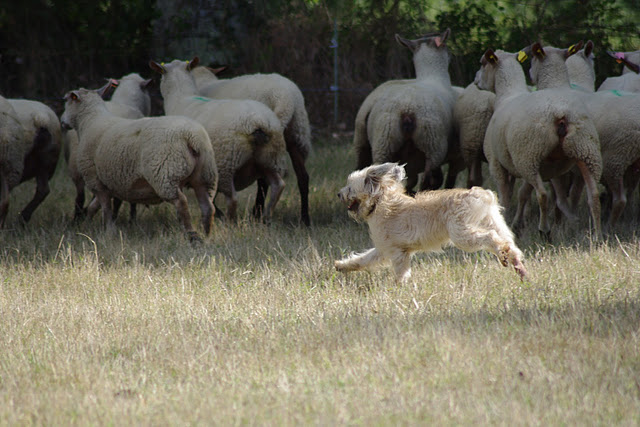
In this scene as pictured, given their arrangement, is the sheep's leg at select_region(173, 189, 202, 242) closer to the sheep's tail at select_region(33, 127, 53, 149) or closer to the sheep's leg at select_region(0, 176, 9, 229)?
the sheep's leg at select_region(0, 176, 9, 229)

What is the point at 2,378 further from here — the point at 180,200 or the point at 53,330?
the point at 180,200

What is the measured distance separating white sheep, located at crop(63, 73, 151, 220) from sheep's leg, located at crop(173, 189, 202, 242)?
1754 millimetres

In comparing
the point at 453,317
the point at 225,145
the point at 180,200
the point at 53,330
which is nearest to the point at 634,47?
the point at 225,145

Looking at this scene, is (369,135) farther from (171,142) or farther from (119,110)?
(119,110)

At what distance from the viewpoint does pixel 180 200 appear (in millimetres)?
6809

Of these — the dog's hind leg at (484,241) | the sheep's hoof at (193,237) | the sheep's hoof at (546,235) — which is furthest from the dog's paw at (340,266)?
the sheep's hoof at (546,235)

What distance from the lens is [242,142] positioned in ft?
24.5

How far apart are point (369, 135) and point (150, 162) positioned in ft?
8.31

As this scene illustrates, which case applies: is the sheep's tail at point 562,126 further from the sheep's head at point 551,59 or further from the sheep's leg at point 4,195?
the sheep's leg at point 4,195

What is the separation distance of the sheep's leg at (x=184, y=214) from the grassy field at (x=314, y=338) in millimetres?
447

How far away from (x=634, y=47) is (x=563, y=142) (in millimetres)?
8454

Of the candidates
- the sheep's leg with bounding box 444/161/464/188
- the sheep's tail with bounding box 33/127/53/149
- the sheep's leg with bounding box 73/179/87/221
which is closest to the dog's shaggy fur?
the sheep's leg with bounding box 444/161/464/188

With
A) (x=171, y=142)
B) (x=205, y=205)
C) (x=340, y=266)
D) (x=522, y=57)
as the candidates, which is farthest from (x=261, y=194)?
Answer: (x=340, y=266)

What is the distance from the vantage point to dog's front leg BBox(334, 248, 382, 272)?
522cm
